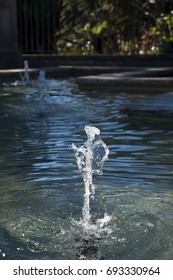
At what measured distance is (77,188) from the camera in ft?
15.0

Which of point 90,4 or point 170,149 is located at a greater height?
point 90,4

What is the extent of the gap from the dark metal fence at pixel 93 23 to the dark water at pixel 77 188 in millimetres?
8712

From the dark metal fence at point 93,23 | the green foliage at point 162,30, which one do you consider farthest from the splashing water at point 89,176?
the dark metal fence at point 93,23

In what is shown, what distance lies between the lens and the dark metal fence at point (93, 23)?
16.7 metres

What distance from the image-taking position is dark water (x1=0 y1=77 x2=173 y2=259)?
3.42 meters

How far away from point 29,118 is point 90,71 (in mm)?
6122

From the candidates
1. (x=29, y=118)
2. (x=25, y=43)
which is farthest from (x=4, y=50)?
(x=29, y=118)

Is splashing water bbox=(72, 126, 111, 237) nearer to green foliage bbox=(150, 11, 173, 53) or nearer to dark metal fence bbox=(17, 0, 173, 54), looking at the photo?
green foliage bbox=(150, 11, 173, 53)

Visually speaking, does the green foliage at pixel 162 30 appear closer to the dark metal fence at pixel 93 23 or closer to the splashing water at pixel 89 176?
the dark metal fence at pixel 93 23

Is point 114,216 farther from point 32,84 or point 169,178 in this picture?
point 32,84

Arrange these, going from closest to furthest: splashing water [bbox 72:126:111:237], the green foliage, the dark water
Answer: the dark water < splashing water [bbox 72:126:111:237] < the green foliage

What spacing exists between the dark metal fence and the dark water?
871 cm

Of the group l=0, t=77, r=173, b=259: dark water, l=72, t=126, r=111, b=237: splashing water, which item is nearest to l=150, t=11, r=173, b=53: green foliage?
l=0, t=77, r=173, b=259: dark water
